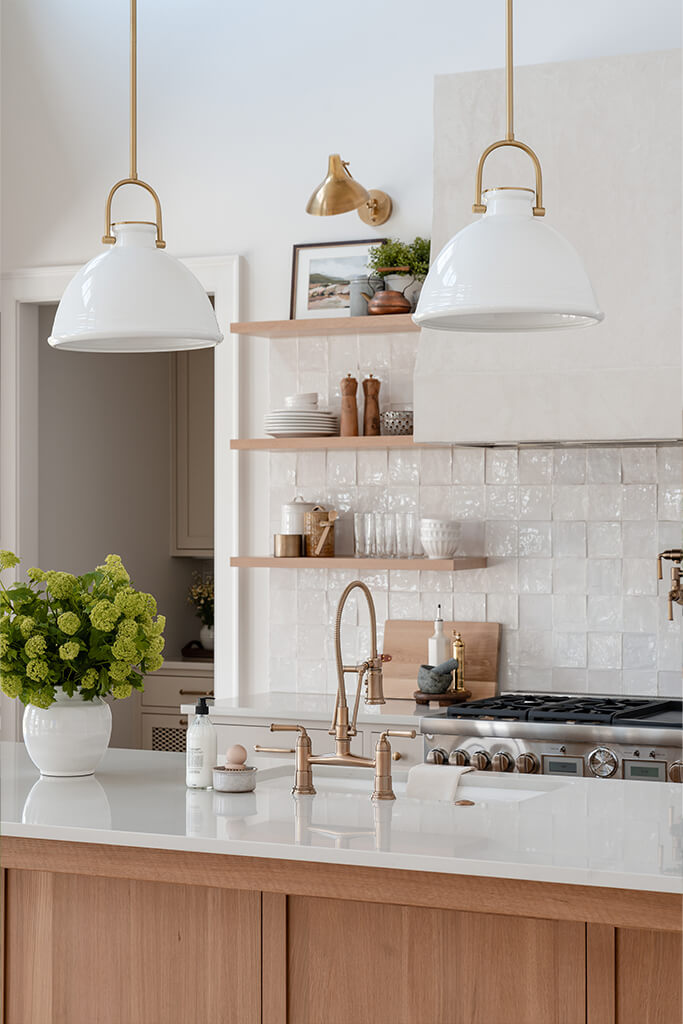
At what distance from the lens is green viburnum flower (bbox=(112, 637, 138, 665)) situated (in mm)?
2779

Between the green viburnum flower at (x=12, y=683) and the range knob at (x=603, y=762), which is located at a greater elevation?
the green viburnum flower at (x=12, y=683)

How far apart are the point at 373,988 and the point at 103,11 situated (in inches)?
167

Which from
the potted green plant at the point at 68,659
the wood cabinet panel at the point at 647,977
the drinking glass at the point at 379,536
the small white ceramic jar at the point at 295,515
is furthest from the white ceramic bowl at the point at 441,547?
the wood cabinet panel at the point at 647,977

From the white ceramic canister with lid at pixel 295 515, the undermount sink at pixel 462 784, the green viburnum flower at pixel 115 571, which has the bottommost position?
the undermount sink at pixel 462 784

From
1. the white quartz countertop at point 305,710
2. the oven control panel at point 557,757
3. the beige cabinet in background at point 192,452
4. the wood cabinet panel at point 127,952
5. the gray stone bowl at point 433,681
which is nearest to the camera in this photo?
the wood cabinet panel at point 127,952

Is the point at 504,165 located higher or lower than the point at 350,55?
lower

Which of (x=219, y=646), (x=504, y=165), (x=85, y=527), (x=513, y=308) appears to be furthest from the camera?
(x=85, y=527)

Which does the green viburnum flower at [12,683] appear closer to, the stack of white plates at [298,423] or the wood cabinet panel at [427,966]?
the wood cabinet panel at [427,966]

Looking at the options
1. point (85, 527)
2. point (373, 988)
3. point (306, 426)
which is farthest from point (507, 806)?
point (85, 527)

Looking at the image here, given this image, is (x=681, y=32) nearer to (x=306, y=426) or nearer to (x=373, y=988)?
(x=306, y=426)

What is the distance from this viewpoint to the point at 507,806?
98.0 inches

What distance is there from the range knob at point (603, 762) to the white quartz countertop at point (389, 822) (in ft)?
3.41

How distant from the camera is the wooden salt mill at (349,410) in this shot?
466cm

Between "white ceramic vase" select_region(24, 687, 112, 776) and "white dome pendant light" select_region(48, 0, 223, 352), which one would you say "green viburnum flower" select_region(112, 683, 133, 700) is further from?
"white dome pendant light" select_region(48, 0, 223, 352)
